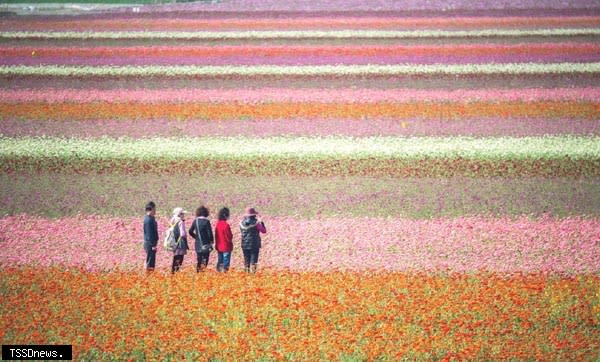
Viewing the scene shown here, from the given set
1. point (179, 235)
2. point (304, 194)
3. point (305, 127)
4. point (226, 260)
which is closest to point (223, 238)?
point (226, 260)

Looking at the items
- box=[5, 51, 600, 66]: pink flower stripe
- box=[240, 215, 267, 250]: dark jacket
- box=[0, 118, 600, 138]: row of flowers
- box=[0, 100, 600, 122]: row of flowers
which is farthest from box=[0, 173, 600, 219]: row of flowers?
box=[5, 51, 600, 66]: pink flower stripe

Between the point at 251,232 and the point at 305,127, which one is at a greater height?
the point at 305,127

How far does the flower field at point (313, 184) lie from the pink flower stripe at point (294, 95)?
0.41ft

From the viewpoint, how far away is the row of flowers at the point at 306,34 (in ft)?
134

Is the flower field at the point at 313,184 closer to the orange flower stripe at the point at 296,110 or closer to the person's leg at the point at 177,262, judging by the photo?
the orange flower stripe at the point at 296,110

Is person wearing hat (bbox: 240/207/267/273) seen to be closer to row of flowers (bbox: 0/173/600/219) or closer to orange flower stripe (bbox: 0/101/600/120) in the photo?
row of flowers (bbox: 0/173/600/219)

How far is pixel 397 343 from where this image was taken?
11789 mm

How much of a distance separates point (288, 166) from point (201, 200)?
11.2 ft

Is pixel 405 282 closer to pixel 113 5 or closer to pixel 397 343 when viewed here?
pixel 397 343

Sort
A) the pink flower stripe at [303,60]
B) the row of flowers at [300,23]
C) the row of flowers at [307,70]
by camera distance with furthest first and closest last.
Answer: the row of flowers at [300,23], the pink flower stripe at [303,60], the row of flowers at [307,70]

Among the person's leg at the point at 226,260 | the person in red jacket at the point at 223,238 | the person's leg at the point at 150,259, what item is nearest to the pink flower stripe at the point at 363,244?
the person's leg at the point at 150,259

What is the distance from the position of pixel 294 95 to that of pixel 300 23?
15599 millimetres

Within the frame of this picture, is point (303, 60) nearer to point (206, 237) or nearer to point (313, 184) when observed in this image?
point (313, 184)

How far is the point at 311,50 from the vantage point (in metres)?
37.5
